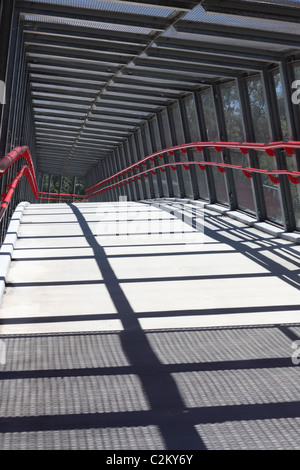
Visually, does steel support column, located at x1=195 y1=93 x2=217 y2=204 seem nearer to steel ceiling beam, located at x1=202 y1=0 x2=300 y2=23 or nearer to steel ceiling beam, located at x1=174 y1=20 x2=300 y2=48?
steel ceiling beam, located at x1=174 y1=20 x2=300 y2=48

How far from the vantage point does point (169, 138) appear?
18.0m

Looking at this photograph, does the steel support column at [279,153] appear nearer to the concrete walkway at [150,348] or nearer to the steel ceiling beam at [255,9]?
the concrete walkway at [150,348]

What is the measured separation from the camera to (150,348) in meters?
4.10

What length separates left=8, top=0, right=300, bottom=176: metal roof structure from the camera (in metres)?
7.75

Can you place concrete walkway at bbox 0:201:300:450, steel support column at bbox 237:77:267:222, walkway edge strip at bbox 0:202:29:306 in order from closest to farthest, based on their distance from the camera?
concrete walkway at bbox 0:201:300:450 → walkway edge strip at bbox 0:202:29:306 → steel support column at bbox 237:77:267:222

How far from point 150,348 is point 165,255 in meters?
3.39

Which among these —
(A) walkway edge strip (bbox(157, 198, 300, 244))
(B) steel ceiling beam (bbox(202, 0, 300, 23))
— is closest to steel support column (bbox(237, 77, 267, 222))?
(A) walkway edge strip (bbox(157, 198, 300, 244))

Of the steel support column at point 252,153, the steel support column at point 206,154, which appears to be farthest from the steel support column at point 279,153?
the steel support column at point 206,154

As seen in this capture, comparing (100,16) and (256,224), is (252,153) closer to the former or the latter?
(256,224)

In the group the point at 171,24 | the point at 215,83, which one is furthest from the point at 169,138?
the point at 171,24

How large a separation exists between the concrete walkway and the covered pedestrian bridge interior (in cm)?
1

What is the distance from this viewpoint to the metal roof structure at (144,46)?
7.75 m
